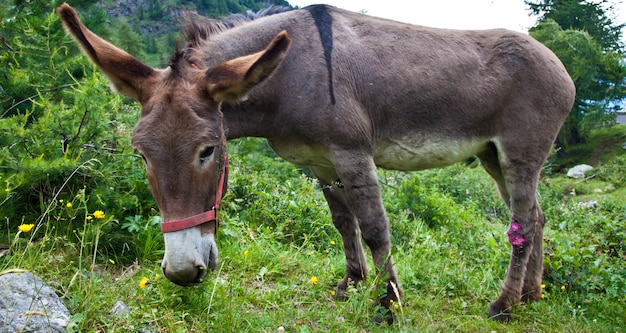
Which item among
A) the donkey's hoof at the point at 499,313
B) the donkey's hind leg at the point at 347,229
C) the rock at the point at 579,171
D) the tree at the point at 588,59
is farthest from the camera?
the tree at the point at 588,59

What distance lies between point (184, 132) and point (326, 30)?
60.0 inches

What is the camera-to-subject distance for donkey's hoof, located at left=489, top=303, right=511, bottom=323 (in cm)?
385

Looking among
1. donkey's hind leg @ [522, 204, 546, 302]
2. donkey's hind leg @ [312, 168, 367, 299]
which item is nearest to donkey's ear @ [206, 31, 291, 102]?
donkey's hind leg @ [312, 168, 367, 299]

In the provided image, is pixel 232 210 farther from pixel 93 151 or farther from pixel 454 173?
pixel 454 173

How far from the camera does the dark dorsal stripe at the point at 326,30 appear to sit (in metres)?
3.29

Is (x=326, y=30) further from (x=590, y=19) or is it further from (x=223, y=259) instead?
(x=590, y=19)

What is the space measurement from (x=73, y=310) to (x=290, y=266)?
74.2 inches

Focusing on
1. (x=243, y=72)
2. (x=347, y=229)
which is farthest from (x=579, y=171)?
(x=243, y=72)

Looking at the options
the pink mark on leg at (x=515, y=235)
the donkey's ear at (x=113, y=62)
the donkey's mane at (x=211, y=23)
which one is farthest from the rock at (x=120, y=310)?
the pink mark on leg at (x=515, y=235)

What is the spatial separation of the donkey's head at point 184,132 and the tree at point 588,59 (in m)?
25.5

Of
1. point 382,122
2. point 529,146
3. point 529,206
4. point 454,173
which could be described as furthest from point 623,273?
point 454,173

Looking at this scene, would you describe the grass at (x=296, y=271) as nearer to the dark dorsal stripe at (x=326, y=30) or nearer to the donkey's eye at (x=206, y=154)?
the donkey's eye at (x=206, y=154)

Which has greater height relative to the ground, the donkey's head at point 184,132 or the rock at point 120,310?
the donkey's head at point 184,132

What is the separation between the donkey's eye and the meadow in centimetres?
70
